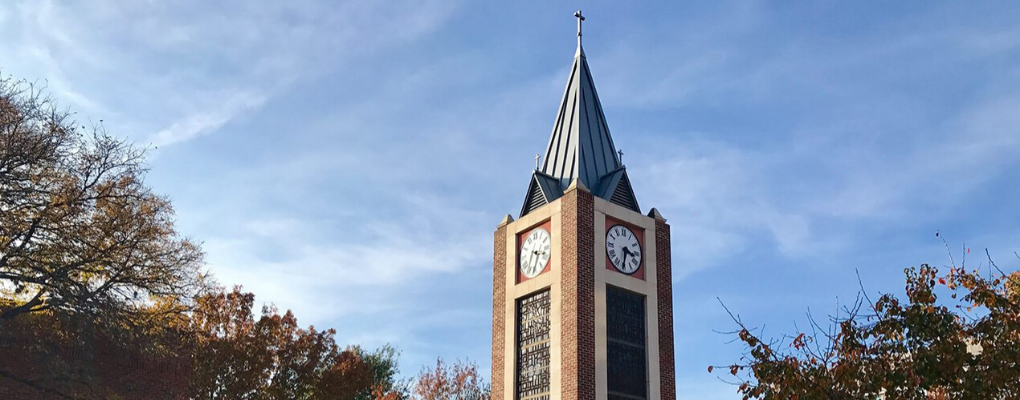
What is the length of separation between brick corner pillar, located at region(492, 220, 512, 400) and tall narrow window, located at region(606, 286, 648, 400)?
4.11 m

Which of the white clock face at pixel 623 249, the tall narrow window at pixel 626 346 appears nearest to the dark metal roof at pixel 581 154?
the white clock face at pixel 623 249

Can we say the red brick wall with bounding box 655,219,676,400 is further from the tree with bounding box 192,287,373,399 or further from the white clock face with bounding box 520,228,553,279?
the tree with bounding box 192,287,373,399

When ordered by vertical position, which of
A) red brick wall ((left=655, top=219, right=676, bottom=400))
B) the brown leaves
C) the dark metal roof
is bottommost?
Result: the brown leaves

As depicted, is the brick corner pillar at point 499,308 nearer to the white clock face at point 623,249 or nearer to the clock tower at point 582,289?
the clock tower at point 582,289

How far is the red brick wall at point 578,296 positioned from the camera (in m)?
→ 33.0

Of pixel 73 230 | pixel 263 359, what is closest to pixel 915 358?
pixel 73 230

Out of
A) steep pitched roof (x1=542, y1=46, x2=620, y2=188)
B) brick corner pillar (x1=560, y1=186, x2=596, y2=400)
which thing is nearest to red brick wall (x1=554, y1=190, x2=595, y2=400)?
brick corner pillar (x1=560, y1=186, x2=596, y2=400)

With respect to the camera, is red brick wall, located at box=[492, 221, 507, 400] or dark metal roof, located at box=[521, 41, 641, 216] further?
dark metal roof, located at box=[521, 41, 641, 216]

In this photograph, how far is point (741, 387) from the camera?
1622cm

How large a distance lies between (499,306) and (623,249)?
510cm

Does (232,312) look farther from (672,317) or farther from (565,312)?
(672,317)

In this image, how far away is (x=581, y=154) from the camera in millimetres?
38719

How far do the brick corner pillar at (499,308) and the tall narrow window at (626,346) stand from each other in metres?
4.11

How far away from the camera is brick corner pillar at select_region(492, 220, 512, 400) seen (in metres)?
36.4
